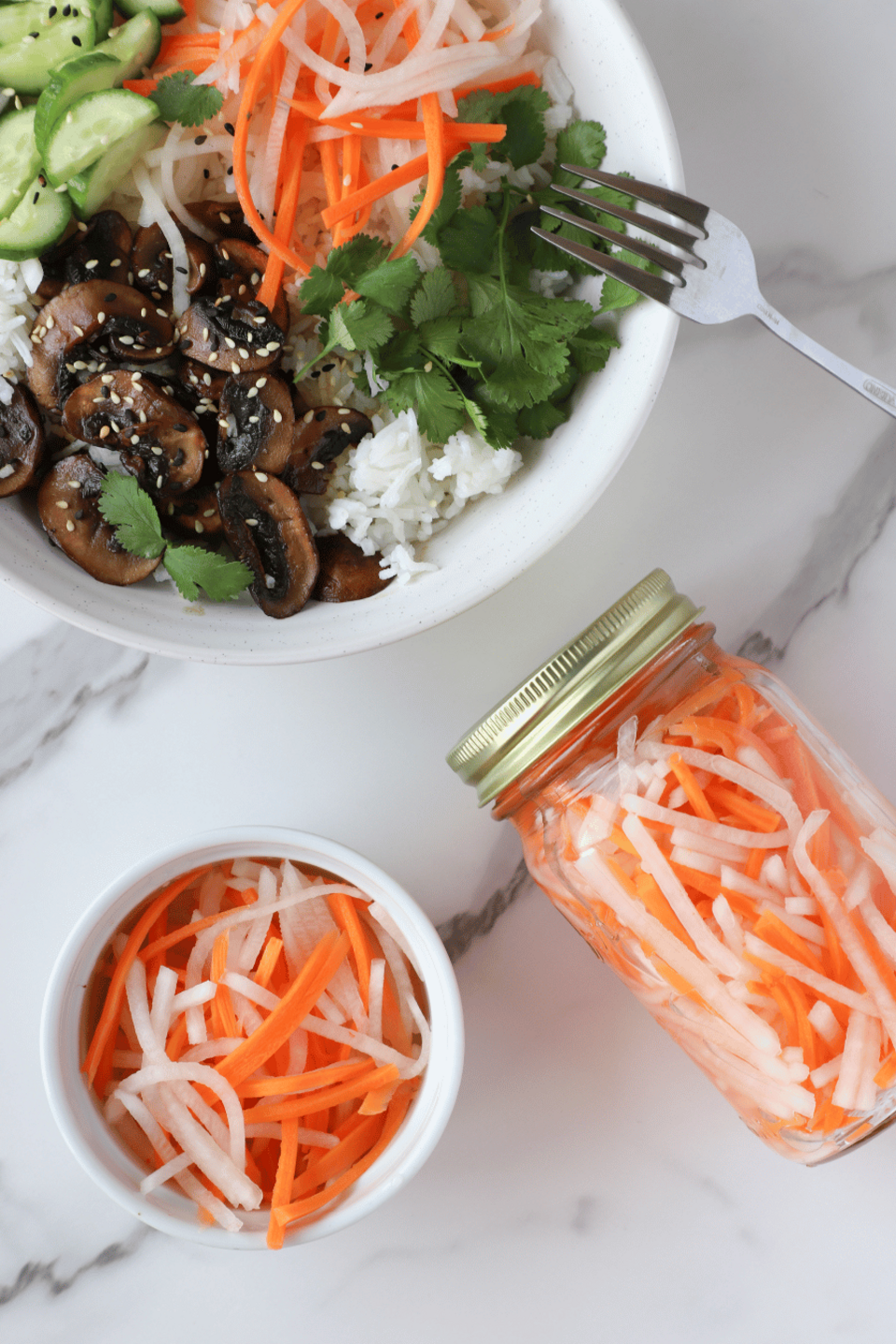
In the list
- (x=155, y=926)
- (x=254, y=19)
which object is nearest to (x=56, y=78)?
(x=254, y=19)

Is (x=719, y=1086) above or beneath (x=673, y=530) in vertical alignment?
beneath

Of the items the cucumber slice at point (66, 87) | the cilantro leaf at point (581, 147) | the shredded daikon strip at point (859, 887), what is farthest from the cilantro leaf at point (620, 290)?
the shredded daikon strip at point (859, 887)

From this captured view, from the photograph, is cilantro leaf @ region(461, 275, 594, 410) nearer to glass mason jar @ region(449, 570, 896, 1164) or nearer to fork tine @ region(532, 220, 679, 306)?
fork tine @ region(532, 220, 679, 306)


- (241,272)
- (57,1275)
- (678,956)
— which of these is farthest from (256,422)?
(57,1275)

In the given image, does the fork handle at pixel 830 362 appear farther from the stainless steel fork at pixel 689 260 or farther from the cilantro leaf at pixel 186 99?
the cilantro leaf at pixel 186 99

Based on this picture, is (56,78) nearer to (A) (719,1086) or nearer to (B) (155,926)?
(B) (155,926)
